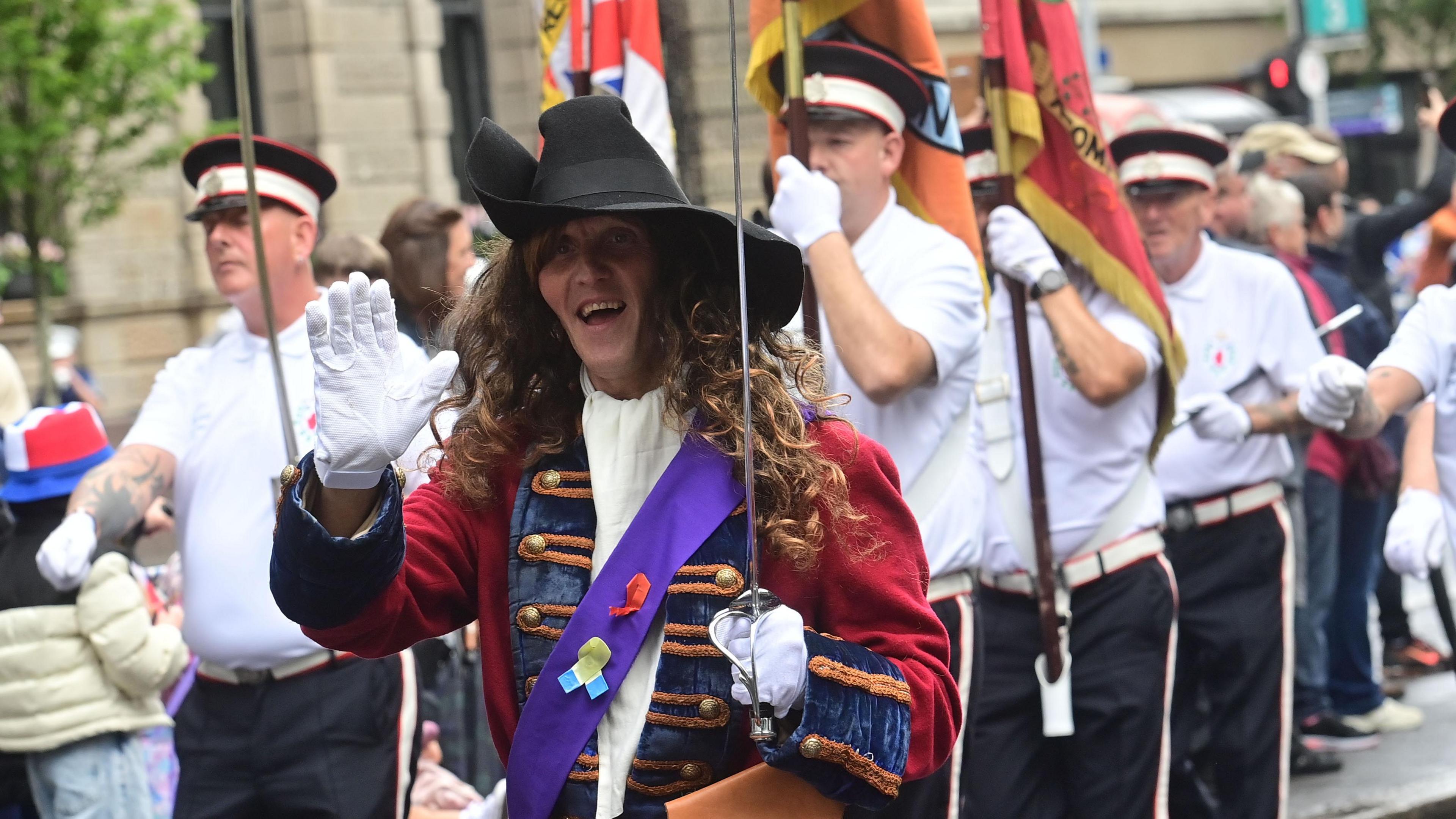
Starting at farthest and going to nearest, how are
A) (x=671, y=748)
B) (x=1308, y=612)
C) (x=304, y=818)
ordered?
(x=1308, y=612) → (x=304, y=818) → (x=671, y=748)

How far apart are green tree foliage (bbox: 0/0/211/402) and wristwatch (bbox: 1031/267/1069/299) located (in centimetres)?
1057

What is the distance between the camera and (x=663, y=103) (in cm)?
A: 476

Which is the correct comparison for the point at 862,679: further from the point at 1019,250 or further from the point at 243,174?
the point at 243,174

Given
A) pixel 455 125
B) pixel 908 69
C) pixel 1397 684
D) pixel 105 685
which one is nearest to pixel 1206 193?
pixel 908 69

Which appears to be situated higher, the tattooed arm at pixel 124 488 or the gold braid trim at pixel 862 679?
the tattooed arm at pixel 124 488

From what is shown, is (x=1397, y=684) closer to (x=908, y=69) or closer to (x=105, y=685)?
(x=908, y=69)

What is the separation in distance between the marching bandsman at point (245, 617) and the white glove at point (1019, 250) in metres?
1.46

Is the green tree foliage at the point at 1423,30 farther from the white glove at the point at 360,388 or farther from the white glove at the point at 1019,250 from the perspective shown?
the white glove at the point at 360,388

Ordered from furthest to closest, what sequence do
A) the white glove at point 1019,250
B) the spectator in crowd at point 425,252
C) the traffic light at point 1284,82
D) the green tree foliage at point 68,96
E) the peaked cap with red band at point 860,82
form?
1. the traffic light at point 1284,82
2. the green tree foliage at point 68,96
3. the spectator in crowd at point 425,252
4. the white glove at point 1019,250
5. the peaked cap with red band at point 860,82

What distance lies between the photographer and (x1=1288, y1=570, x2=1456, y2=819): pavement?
19.7 ft

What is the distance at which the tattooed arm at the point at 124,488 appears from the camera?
13.9ft

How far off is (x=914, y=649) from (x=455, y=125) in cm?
1809

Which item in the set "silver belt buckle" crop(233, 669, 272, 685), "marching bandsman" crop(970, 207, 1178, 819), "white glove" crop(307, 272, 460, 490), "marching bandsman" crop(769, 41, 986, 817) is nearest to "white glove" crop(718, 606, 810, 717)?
"white glove" crop(307, 272, 460, 490)

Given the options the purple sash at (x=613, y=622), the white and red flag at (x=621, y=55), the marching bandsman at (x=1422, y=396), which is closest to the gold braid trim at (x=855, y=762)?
the purple sash at (x=613, y=622)
